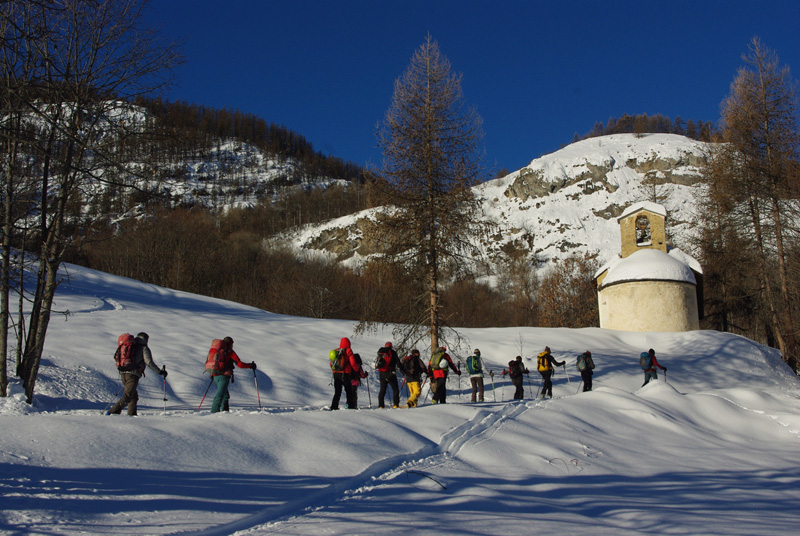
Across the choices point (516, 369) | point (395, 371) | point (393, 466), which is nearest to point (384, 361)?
point (395, 371)

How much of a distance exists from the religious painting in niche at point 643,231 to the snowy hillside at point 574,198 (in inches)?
1795

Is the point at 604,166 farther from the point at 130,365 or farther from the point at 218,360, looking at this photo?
the point at 130,365

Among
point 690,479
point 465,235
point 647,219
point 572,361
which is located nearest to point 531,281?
point 647,219

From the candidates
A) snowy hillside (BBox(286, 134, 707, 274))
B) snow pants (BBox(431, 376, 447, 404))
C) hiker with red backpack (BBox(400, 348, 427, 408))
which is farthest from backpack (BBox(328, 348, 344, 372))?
snowy hillside (BBox(286, 134, 707, 274))

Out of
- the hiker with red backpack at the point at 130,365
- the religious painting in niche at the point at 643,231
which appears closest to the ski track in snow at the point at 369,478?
the hiker with red backpack at the point at 130,365

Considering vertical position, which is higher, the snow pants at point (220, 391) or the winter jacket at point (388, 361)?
the winter jacket at point (388, 361)

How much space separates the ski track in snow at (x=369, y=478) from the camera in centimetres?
474

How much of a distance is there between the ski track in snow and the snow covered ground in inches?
1.1

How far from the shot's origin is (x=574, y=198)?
100500 mm

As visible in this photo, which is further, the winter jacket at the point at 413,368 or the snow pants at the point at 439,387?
the snow pants at the point at 439,387

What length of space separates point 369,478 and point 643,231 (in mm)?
37658

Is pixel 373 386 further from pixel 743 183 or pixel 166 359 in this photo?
pixel 743 183

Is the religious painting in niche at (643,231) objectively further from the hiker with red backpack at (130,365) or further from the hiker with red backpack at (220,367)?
the hiker with red backpack at (130,365)

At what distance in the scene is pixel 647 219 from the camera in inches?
1497
